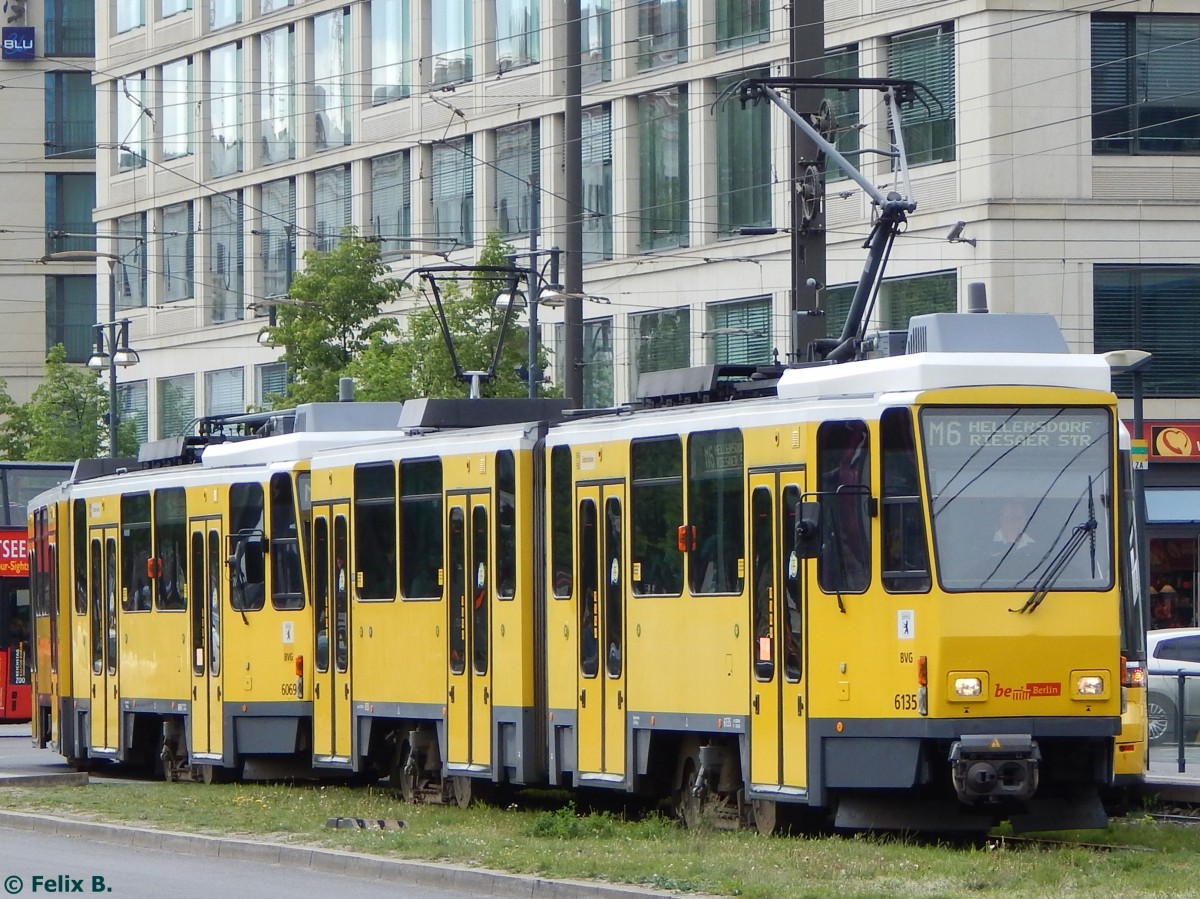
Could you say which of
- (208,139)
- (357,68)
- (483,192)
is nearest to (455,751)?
(483,192)

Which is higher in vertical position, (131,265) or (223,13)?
(223,13)

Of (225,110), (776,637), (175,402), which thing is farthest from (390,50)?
(776,637)

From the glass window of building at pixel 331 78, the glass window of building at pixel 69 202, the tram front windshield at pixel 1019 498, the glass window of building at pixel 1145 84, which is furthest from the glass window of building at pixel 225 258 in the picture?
the tram front windshield at pixel 1019 498

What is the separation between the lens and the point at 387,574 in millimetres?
20406

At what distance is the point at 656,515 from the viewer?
56.1 ft

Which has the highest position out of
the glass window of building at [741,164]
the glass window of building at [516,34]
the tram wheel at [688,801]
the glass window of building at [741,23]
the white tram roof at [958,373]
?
the glass window of building at [516,34]

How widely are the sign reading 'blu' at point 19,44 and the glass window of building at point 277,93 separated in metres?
18.6

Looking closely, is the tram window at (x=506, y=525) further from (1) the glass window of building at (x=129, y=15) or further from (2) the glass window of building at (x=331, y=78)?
(1) the glass window of building at (x=129, y=15)

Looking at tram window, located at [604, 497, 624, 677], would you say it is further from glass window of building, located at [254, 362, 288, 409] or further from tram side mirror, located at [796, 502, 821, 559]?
glass window of building, located at [254, 362, 288, 409]

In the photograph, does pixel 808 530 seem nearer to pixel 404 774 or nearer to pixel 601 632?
pixel 601 632

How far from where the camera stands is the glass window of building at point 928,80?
1449 inches

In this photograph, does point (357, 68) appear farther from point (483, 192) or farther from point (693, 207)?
point (693, 207)

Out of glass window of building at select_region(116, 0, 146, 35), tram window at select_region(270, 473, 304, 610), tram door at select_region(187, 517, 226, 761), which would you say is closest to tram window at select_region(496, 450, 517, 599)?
tram window at select_region(270, 473, 304, 610)

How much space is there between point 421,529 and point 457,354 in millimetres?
17539
